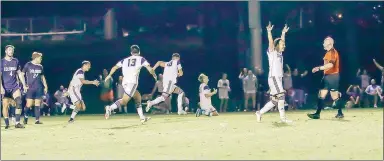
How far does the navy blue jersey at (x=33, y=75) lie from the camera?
18188 mm

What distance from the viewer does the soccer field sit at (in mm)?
10664

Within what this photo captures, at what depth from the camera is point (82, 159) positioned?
407 inches

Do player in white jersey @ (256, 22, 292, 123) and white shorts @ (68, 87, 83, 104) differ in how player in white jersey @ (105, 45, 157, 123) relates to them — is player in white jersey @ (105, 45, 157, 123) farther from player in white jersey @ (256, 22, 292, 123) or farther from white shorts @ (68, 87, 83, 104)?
player in white jersey @ (256, 22, 292, 123)

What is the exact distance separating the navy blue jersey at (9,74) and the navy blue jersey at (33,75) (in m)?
0.97

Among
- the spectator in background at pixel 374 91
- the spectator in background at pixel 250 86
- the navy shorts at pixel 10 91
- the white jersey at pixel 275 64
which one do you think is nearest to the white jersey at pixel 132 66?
the navy shorts at pixel 10 91

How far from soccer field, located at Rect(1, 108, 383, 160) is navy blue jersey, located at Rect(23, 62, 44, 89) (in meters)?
2.31

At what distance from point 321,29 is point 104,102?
1183 cm

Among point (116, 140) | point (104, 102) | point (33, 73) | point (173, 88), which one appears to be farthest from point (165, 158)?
point (104, 102)

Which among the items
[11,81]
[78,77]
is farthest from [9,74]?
[78,77]

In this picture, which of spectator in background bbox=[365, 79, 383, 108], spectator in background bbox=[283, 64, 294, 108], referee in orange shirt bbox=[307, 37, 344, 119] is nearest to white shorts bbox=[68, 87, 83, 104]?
referee in orange shirt bbox=[307, 37, 344, 119]

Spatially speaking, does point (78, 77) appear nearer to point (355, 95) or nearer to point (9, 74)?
point (9, 74)

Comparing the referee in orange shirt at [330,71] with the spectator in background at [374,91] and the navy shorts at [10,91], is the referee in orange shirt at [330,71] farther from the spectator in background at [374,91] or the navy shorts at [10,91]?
the spectator in background at [374,91]

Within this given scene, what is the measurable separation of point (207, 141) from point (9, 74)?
712 cm

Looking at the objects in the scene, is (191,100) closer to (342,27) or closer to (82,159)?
(342,27)
